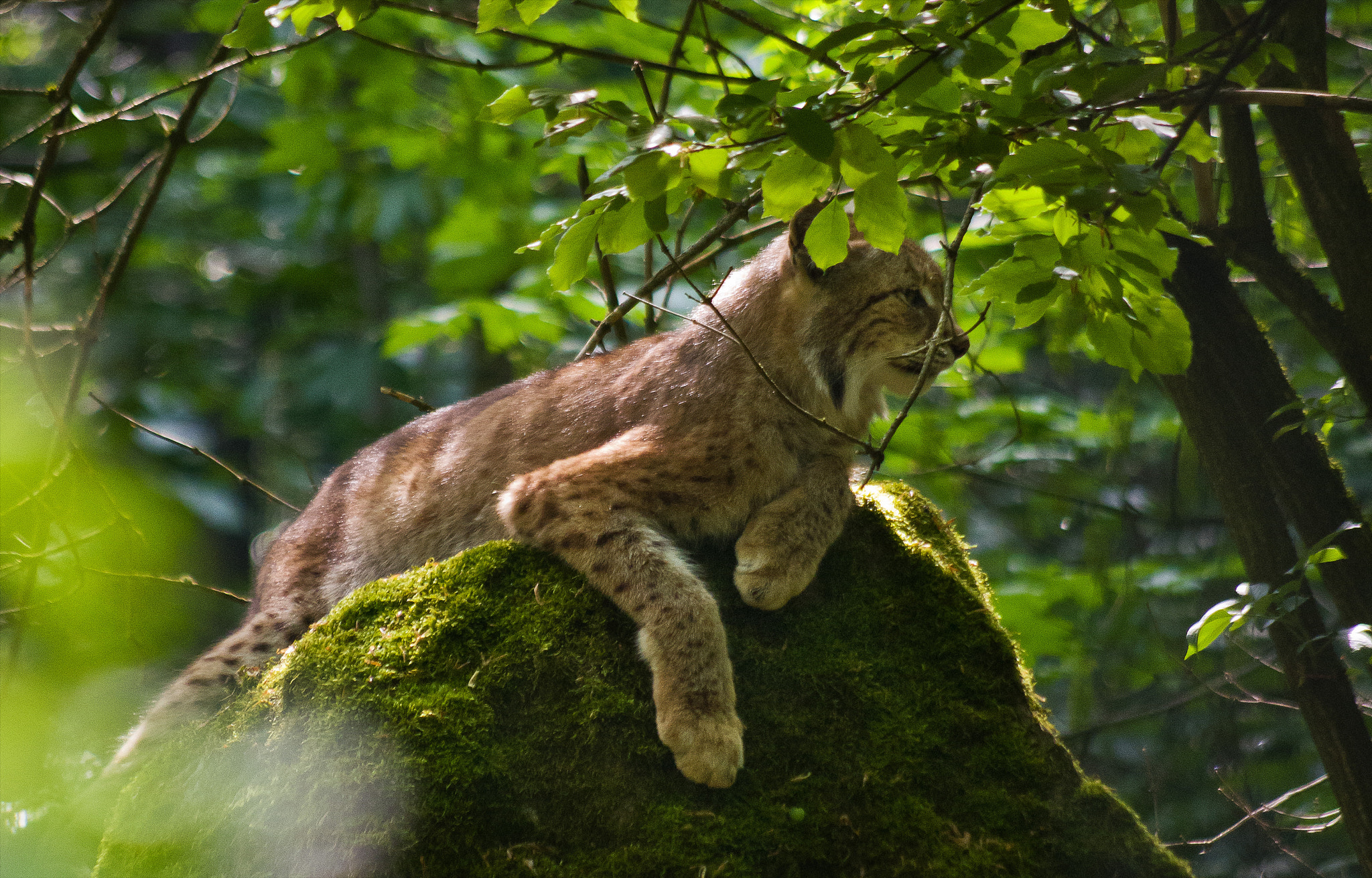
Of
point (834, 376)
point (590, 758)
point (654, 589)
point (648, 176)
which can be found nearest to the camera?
point (648, 176)

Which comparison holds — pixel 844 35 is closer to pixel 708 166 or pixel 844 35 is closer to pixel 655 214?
pixel 708 166

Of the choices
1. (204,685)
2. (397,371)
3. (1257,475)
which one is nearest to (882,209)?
(1257,475)

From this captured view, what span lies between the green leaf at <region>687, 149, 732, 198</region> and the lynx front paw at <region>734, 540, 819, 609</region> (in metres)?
1.22

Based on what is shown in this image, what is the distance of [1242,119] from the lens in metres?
3.94

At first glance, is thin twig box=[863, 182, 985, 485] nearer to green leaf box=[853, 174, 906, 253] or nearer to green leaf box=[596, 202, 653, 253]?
green leaf box=[853, 174, 906, 253]

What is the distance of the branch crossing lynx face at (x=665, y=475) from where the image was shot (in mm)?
2879

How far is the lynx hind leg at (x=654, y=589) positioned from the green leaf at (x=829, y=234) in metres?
1.01

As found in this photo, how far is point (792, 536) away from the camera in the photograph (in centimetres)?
297

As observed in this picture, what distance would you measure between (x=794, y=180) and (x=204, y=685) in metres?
2.49

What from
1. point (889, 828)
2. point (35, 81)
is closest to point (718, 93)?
point (889, 828)

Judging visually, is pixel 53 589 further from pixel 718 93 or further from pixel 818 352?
pixel 718 93

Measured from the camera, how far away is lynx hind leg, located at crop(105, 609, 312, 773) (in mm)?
3166

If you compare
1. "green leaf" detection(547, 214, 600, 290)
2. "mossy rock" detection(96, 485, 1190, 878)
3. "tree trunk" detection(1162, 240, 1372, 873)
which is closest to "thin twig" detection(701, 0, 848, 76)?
"green leaf" detection(547, 214, 600, 290)

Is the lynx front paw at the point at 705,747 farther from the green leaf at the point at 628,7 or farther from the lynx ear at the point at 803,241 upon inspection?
the green leaf at the point at 628,7
